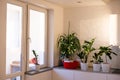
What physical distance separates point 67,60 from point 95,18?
4.04 ft

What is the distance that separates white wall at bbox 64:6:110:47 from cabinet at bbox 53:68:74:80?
978mm

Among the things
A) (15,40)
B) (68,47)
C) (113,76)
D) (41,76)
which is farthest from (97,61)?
(15,40)

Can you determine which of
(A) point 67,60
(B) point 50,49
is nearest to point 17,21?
(B) point 50,49

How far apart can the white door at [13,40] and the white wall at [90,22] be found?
1.50 metres

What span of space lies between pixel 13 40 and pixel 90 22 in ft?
6.66

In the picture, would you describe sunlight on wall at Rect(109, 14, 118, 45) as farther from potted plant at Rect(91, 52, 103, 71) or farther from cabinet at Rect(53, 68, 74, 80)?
cabinet at Rect(53, 68, 74, 80)

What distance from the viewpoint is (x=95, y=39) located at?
479cm

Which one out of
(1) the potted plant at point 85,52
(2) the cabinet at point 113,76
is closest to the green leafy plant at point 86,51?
(1) the potted plant at point 85,52

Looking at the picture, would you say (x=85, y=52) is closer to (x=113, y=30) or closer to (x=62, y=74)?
(x=62, y=74)

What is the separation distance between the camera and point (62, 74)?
4453 millimetres

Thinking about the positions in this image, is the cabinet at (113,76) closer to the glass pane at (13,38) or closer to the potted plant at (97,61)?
the potted plant at (97,61)

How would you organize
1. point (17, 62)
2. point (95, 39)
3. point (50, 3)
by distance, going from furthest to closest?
point (95, 39), point (50, 3), point (17, 62)

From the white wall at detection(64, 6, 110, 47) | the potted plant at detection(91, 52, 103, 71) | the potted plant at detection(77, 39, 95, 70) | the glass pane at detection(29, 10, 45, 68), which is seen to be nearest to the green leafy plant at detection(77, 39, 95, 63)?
the potted plant at detection(77, 39, 95, 70)

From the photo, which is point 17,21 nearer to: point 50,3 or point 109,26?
point 50,3
